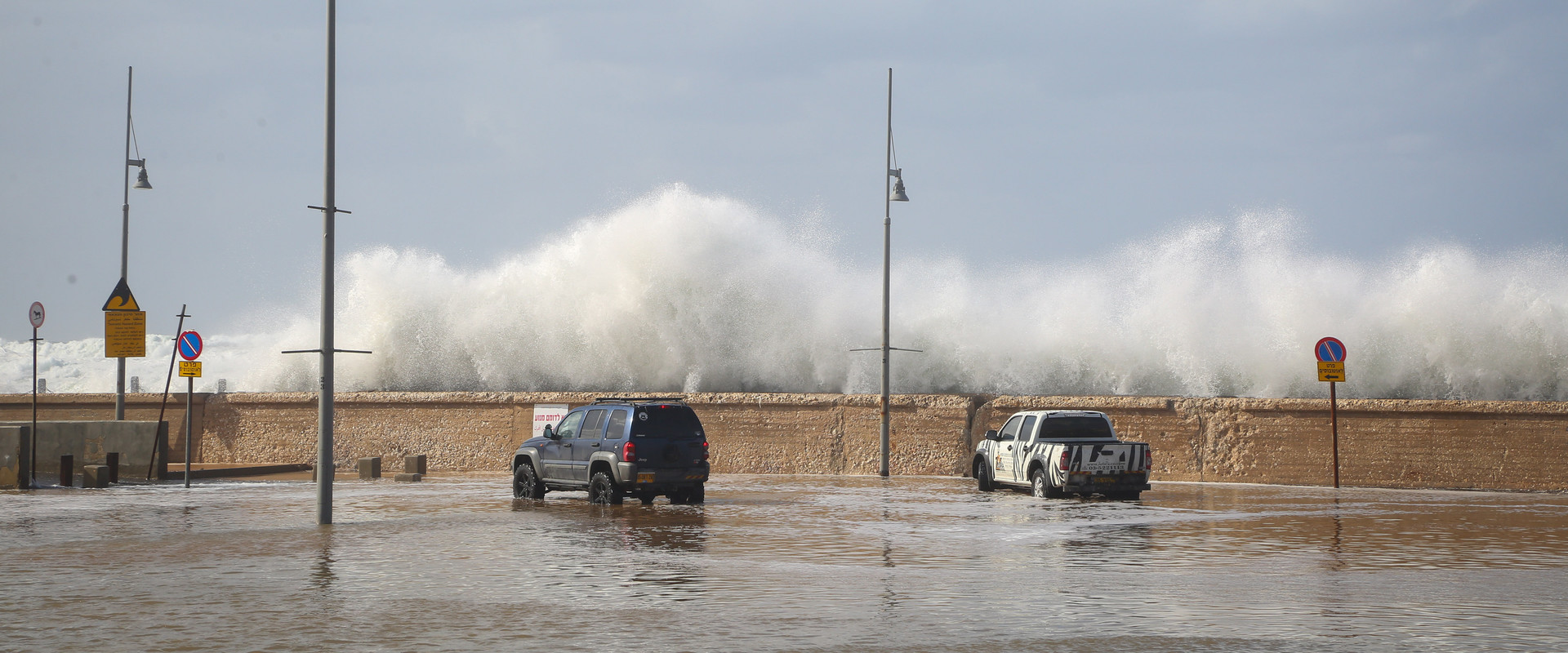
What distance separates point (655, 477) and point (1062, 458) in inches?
260

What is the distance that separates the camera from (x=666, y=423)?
20031mm

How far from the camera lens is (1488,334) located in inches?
1122

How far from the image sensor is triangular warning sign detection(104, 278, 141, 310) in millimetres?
27453

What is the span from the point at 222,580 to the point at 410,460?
18317mm

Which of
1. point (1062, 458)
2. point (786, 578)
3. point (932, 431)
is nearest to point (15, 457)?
point (932, 431)

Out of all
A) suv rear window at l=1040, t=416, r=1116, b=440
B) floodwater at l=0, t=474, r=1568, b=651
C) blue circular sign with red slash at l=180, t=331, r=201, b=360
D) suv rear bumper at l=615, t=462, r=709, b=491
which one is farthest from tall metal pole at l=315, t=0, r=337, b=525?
suv rear window at l=1040, t=416, r=1116, b=440

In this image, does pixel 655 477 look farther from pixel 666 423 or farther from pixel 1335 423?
pixel 1335 423

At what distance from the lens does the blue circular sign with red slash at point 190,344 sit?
2439 cm

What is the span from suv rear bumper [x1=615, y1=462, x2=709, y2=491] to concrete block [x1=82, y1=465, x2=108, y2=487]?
11.1 m

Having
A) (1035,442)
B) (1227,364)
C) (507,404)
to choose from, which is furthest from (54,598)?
(1227,364)

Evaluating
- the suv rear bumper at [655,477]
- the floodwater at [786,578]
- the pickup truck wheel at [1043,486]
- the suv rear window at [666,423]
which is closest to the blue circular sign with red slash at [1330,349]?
the floodwater at [786,578]

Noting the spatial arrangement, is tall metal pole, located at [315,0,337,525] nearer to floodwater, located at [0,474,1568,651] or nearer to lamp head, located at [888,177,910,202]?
floodwater, located at [0,474,1568,651]

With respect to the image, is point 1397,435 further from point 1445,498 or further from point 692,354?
point 692,354

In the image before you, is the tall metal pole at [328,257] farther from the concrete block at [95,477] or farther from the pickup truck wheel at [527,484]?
the concrete block at [95,477]
